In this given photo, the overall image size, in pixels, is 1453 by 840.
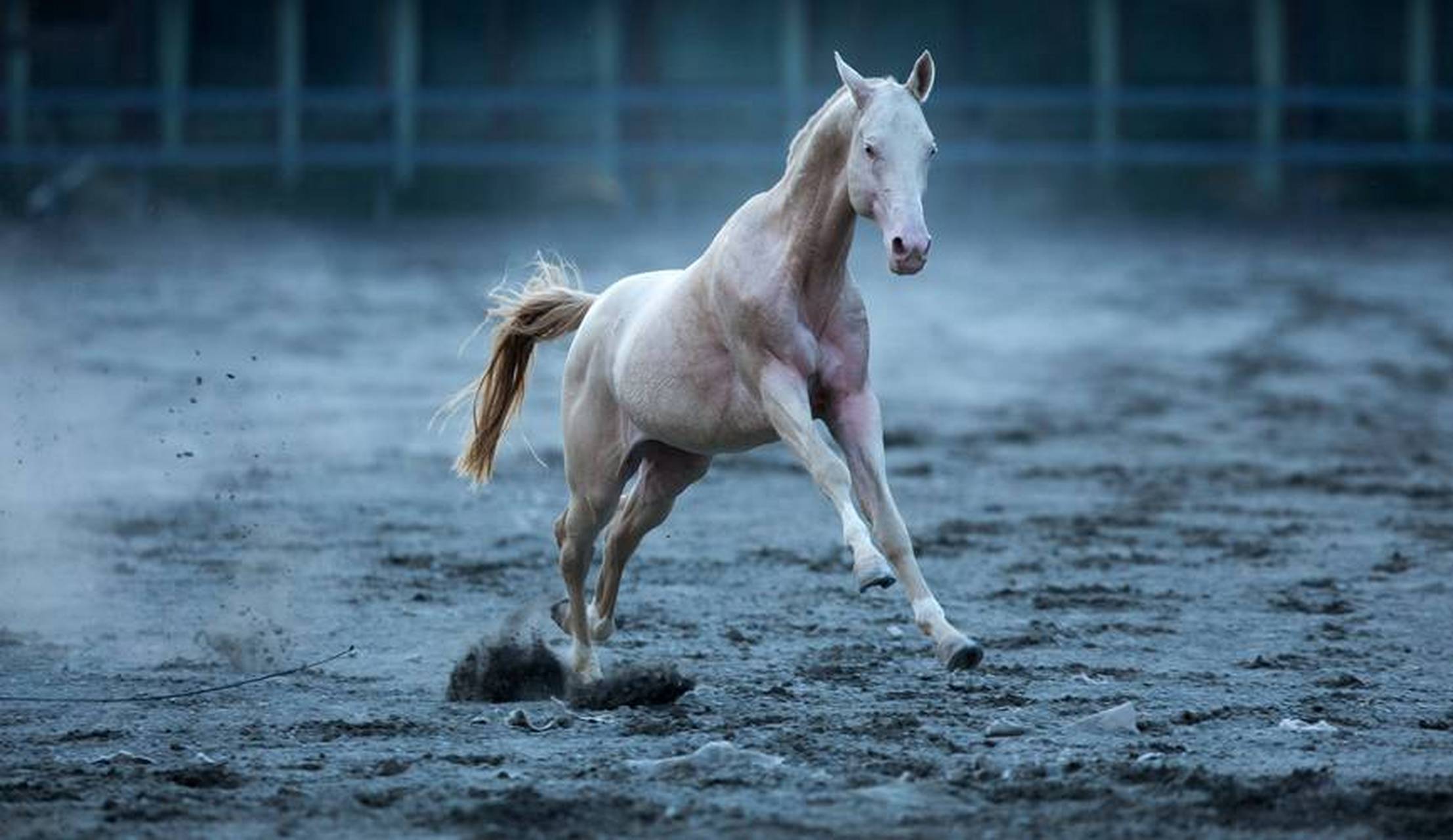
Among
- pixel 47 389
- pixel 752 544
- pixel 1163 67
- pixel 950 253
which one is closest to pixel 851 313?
pixel 752 544

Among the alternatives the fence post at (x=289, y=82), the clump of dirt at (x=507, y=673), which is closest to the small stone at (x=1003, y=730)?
the clump of dirt at (x=507, y=673)

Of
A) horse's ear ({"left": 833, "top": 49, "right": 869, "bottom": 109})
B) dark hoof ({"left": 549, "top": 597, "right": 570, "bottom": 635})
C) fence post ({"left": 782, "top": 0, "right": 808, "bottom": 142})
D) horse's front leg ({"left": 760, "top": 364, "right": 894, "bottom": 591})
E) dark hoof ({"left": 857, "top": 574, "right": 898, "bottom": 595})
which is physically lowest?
dark hoof ({"left": 549, "top": 597, "right": 570, "bottom": 635})

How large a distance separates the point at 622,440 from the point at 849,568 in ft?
10.2

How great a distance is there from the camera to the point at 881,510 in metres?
6.52

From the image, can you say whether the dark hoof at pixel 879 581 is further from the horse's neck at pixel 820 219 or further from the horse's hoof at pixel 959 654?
the horse's neck at pixel 820 219

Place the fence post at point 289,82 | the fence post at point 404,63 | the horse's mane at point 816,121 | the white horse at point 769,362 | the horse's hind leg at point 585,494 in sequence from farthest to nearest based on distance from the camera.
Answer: the fence post at point 404,63
the fence post at point 289,82
the horse's hind leg at point 585,494
the horse's mane at point 816,121
the white horse at point 769,362

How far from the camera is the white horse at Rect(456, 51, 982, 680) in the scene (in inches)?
251

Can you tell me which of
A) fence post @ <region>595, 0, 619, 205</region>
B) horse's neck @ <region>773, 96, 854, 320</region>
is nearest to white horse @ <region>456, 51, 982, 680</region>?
horse's neck @ <region>773, 96, 854, 320</region>

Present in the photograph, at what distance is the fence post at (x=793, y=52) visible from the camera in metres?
29.0

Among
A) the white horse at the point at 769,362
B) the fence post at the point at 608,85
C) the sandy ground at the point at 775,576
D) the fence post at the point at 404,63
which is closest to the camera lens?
the sandy ground at the point at 775,576

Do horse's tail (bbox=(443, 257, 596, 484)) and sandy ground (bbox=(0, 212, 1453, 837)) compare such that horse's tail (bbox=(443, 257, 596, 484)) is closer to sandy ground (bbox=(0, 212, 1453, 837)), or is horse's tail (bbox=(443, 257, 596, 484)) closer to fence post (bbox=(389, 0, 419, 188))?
sandy ground (bbox=(0, 212, 1453, 837))

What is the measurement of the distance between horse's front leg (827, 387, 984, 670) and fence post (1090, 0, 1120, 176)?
22.6 meters

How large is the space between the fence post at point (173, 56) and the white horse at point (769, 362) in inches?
895

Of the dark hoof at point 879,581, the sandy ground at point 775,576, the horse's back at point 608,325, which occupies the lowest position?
the sandy ground at point 775,576
